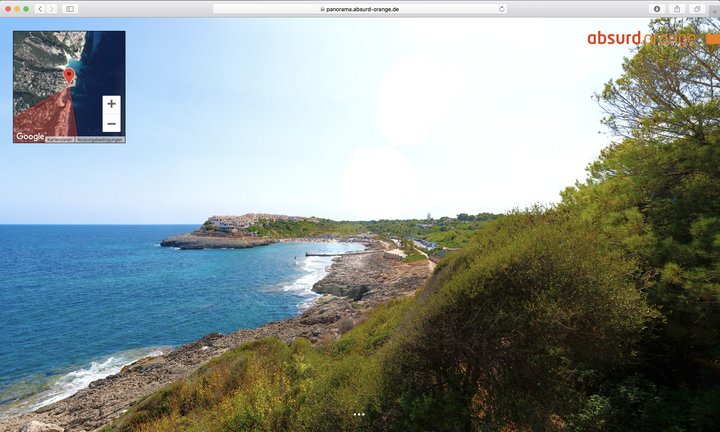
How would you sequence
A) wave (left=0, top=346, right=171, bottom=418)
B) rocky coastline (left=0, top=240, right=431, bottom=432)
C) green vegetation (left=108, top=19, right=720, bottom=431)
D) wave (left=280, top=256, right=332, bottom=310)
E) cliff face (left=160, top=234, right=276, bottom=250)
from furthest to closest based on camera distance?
cliff face (left=160, top=234, right=276, bottom=250) < wave (left=280, top=256, right=332, bottom=310) < wave (left=0, top=346, right=171, bottom=418) < rocky coastline (left=0, top=240, right=431, bottom=432) < green vegetation (left=108, top=19, right=720, bottom=431)

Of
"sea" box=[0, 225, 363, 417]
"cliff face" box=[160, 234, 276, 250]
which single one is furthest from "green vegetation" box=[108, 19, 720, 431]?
"cliff face" box=[160, 234, 276, 250]

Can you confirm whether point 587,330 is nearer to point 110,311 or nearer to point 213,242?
point 110,311

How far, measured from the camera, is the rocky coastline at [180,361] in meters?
15.0

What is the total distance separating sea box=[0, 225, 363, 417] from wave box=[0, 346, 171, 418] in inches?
2.4

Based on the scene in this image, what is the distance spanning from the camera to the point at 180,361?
21.5m

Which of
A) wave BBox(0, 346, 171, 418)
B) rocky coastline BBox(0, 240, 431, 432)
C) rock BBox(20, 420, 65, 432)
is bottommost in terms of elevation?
wave BBox(0, 346, 171, 418)

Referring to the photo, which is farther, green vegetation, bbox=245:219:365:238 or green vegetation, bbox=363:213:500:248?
green vegetation, bbox=245:219:365:238

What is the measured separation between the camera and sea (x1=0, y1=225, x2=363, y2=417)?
21.2 meters

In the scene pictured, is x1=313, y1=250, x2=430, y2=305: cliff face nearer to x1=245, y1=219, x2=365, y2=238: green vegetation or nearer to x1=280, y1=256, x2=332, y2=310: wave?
x1=280, y1=256, x2=332, y2=310: wave

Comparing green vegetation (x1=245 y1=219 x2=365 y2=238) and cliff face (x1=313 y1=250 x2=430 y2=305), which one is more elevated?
green vegetation (x1=245 y1=219 x2=365 y2=238)

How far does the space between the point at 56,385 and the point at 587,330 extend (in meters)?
30.0

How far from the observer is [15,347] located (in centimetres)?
2481

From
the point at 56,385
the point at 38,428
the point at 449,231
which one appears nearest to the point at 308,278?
the point at 56,385
